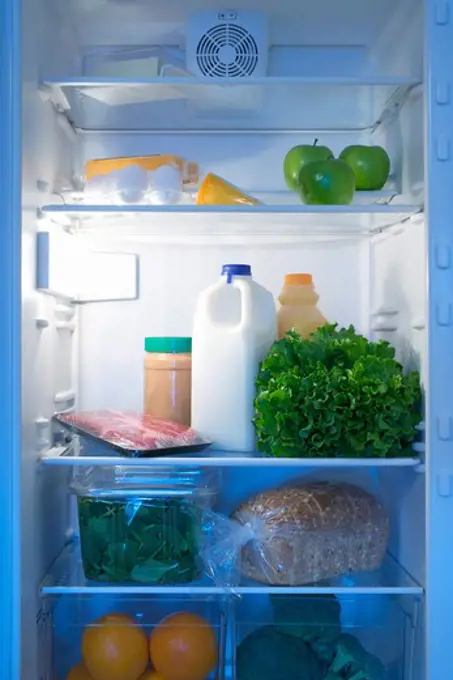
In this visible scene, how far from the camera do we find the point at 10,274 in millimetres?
1427

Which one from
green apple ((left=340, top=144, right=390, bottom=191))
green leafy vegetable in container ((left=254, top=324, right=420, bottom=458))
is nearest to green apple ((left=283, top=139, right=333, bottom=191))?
green apple ((left=340, top=144, right=390, bottom=191))

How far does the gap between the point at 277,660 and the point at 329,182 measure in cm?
97

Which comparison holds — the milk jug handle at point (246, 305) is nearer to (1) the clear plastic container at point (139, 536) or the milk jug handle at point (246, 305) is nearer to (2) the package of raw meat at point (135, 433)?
(2) the package of raw meat at point (135, 433)

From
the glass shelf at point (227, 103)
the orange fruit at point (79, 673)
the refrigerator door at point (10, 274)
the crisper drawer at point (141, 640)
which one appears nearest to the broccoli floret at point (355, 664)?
the crisper drawer at point (141, 640)

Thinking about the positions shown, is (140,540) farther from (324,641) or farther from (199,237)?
(199,237)

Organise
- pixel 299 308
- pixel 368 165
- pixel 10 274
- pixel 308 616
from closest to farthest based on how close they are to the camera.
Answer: pixel 10 274 < pixel 308 616 < pixel 368 165 < pixel 299 308

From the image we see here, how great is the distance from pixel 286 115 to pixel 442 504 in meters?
0.99

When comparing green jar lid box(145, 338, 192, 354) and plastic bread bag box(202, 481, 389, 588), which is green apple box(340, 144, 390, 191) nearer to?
green jar lid box(145, 338, 192, 354)

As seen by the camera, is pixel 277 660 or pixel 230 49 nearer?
pixel 277 660

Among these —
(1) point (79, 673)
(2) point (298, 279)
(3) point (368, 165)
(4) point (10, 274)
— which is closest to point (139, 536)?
(1) point (79, 673)

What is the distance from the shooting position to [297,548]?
1.62 meters

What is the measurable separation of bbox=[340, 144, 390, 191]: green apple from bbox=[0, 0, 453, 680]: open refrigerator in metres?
0.04

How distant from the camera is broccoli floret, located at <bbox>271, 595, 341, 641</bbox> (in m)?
1.62

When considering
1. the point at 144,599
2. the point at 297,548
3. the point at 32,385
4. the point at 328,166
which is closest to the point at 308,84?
the point at 328,166
